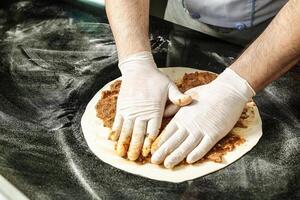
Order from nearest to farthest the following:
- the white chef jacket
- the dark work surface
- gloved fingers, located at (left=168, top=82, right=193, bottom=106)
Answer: the dark work surface → gloved fingers, located at (left=168, top=82, right=193, bottom=106) → the white chef jacket

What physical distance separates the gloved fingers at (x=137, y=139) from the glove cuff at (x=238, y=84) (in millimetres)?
246

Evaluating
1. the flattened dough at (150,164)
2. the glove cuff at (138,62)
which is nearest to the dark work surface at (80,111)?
the flattened dough at (150,164)

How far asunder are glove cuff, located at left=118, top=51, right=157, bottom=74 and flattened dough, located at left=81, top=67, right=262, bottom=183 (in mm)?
150

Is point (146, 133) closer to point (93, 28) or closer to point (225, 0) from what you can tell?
point (225, 0)

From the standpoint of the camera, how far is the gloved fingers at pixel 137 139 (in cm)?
111

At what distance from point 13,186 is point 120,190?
0.84ft

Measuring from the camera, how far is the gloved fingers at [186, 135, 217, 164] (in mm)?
1093

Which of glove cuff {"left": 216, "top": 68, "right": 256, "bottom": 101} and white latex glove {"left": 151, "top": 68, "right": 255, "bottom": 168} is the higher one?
glove cuff {"left": 216, "top": 68, "right": 256, "bottom": 101}

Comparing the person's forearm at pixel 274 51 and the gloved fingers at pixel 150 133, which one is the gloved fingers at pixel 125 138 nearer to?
the gloved fingers at pixel 150 133

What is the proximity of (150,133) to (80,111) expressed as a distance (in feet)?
0.89

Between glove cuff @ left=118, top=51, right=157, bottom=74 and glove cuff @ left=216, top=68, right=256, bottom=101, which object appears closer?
glove cuff @ left=216, top=68, right=256, bottom=101

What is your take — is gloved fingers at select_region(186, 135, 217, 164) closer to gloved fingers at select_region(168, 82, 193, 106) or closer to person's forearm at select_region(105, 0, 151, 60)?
gloved fingers at select_region(168, 82, 193, 106)

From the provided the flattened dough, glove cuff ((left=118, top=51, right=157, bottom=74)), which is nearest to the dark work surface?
the flattened dough

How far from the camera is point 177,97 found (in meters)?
1.18
